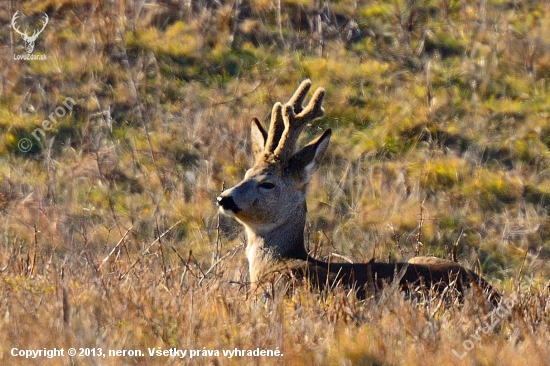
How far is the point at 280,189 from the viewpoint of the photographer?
821 centimetres

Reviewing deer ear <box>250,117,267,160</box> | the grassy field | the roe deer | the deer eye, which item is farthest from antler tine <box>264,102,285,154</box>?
the grassy field

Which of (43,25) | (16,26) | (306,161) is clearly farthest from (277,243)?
(16,26)

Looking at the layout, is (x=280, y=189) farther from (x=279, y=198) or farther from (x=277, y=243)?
(x=277, y=243)

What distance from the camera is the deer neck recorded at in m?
7.98

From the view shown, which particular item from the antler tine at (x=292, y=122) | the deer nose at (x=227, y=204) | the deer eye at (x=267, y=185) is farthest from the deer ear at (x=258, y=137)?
the deer nose at (x=227, y=204)

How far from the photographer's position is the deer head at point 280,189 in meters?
8.05

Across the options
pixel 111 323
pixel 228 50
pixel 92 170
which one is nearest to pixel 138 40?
pixel 228 50

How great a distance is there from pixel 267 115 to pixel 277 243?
16.3 feet

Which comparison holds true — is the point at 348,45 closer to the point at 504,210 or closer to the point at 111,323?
the point at 504,210

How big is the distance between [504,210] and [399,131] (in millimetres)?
1541

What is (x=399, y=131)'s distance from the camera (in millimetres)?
12875

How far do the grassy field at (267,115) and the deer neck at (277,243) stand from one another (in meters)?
0.19

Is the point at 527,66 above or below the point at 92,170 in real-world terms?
above

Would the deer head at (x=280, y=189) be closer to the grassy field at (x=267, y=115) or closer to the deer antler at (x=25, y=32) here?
the grassy field at (x=267, y=115)
